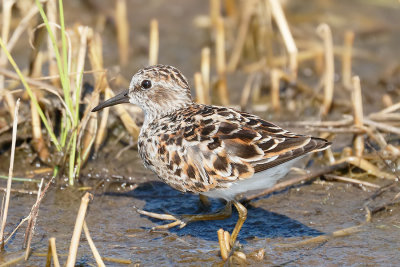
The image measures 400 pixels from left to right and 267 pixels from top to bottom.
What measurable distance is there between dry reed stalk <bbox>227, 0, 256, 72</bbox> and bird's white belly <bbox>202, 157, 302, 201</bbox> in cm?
458

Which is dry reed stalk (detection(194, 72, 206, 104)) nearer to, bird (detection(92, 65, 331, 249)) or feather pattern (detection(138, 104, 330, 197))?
bird (detection(92, 65, 331, 249))

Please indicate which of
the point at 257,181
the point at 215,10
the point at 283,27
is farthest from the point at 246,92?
the point at 257,181

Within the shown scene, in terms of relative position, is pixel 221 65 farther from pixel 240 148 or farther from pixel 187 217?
pixel 240 148

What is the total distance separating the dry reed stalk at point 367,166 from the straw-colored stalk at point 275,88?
200 cm

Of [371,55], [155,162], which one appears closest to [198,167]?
[155,162]

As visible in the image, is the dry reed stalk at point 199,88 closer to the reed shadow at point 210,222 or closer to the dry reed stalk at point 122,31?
the reed shadow at point 210,222

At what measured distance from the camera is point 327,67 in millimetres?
7992

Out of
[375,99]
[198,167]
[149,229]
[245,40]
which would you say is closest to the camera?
[198,167]

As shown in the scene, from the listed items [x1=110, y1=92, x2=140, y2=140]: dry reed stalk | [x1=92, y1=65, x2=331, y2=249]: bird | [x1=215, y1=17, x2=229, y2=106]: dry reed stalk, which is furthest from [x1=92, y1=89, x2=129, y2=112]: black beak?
[x1=215, y1=17, x2=229, y2=106]: dry reed stalk

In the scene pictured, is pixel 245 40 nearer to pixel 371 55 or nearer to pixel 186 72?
pixel 186 72

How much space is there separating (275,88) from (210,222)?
287cm

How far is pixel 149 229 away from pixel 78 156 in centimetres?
116

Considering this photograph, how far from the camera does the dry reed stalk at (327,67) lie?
784 centimetres

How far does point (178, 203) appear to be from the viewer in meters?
6.57
